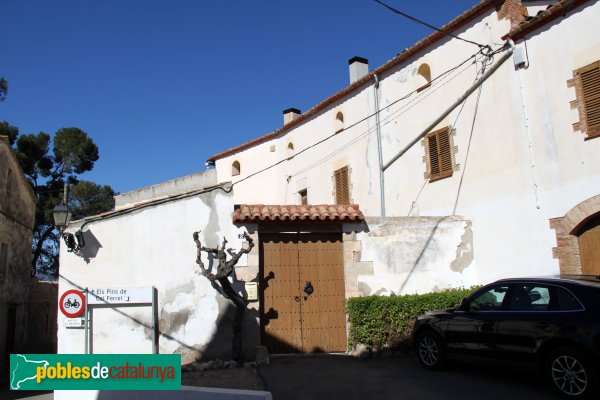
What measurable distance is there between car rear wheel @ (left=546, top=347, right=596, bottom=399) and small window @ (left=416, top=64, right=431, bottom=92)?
9.90m

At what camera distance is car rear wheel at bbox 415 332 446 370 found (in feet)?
26.6

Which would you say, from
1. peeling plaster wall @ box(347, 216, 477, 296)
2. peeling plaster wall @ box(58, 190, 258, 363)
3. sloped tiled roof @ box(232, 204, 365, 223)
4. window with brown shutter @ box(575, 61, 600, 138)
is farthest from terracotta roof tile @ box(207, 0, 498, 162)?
peeling plaster wall @ box(58, 190, 258, 363)

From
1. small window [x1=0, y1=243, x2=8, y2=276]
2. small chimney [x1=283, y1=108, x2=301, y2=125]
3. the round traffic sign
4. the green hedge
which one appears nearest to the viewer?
the round traffic sign

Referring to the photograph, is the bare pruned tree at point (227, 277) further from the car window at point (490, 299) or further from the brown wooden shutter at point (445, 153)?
the brown wooden shutter at point (445, 153)

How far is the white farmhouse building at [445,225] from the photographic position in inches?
389

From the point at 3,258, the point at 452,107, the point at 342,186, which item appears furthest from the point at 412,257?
the point at 3,258

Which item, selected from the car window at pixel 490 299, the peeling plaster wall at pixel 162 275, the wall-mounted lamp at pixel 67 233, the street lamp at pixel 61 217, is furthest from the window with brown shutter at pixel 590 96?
the street lamp at pixel 61 217

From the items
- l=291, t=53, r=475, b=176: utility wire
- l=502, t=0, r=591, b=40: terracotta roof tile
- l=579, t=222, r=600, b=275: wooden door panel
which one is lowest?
l=579, t=222, r=600, b=275: wooden door panel

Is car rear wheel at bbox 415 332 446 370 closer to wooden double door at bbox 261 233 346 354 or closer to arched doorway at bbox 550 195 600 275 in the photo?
wooden double door at bbox 261 233 346 354

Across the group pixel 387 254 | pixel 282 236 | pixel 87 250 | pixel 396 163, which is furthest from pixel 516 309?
pixel 396 163

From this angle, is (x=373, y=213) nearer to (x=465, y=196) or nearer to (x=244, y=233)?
(x=465, y=196)

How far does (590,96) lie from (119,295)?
967 cm

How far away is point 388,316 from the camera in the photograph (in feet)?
32.8

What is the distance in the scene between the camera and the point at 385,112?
53.4ft
